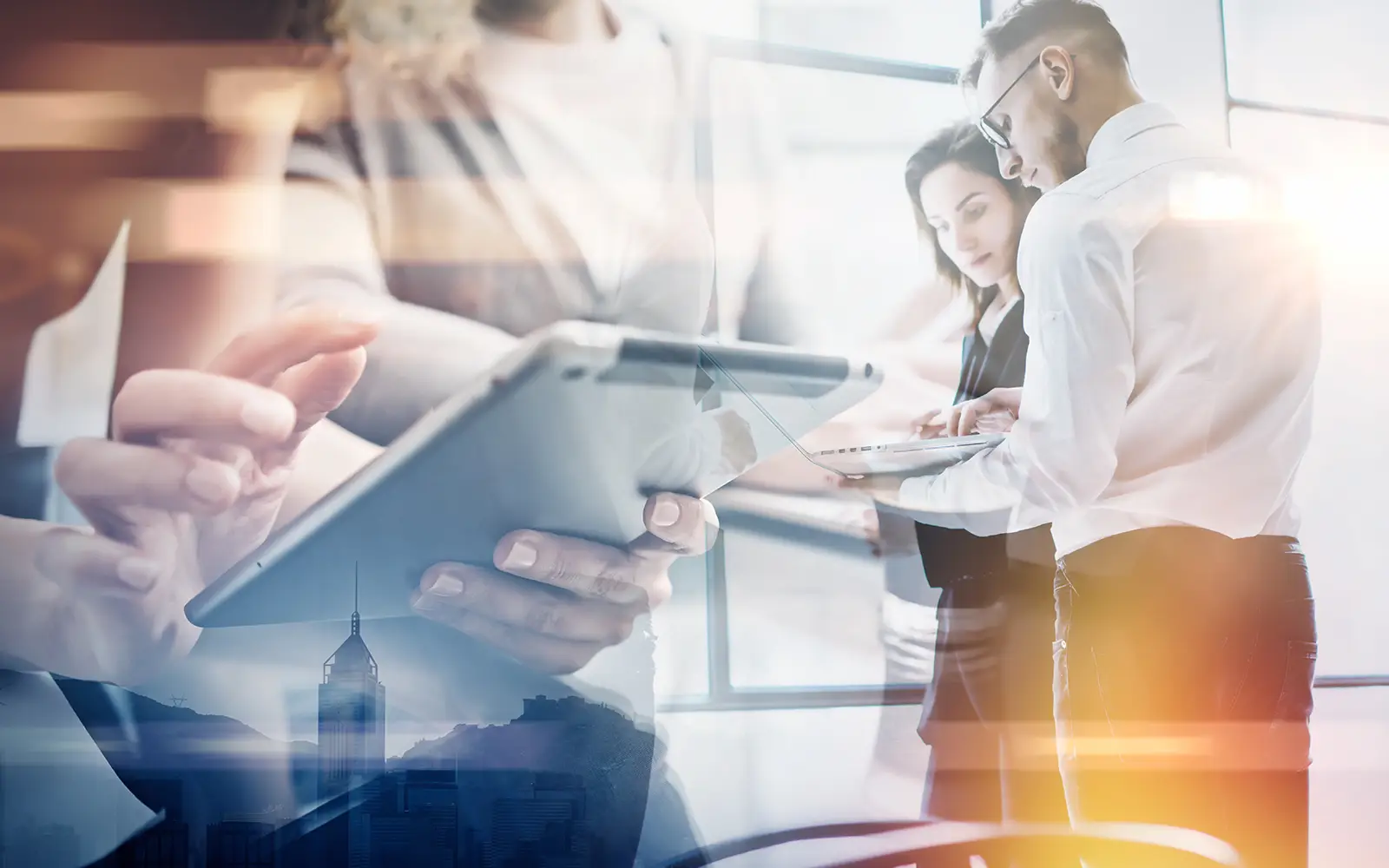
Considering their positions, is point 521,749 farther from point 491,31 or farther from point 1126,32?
point 1126,32

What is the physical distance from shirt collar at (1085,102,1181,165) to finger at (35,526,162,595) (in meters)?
1.10

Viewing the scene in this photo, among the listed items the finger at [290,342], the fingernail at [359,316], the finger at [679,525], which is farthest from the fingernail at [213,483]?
the finger at [679,525]

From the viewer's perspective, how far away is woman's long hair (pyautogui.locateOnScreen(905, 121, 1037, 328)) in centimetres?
89

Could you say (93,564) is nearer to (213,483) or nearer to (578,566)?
(213,483)

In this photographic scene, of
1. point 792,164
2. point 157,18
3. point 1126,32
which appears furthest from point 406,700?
point 1126,32

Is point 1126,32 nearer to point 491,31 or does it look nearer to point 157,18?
point 491,31

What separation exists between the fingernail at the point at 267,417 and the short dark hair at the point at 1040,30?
2.67ft

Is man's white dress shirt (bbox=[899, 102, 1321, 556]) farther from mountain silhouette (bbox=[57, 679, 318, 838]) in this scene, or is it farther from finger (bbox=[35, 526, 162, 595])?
finger (bbox=[35, 526, 162, 595])

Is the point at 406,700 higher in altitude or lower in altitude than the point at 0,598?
lower

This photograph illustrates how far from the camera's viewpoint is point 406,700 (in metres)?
0.94

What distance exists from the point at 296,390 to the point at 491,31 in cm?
46

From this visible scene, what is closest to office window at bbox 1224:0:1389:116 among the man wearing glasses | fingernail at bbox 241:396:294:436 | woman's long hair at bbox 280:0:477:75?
the man wearing glasses

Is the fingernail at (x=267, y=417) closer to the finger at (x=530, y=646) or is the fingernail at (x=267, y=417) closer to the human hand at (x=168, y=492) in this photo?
the human hand at (x=168, y=492)

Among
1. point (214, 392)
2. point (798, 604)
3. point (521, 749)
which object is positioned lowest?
point (521, 749)
